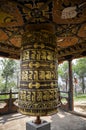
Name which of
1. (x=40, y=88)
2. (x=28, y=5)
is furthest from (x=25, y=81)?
(x=28, y=5)

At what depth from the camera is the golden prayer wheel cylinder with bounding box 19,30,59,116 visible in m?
2.26

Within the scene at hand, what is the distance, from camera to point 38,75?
7.63 feet

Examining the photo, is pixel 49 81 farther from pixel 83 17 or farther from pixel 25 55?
→ pixel 83 17

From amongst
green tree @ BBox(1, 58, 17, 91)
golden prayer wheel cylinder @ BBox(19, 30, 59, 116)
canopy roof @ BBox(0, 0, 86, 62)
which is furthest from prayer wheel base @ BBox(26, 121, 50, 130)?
green tree @ BBox(1, 58, 17, 91)

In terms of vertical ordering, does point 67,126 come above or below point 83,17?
below

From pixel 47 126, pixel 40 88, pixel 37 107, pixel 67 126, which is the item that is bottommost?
pixel 67 126

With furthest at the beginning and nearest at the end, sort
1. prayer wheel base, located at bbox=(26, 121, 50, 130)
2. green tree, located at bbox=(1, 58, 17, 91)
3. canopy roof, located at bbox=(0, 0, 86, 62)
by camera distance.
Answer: green tree, located at bbox=(1, 58, 17, 91) → prayer wheel base, located at bbox=(26, 121, 50, 130) → canopy roof, located at bbox=(0, 0, 86, 62)

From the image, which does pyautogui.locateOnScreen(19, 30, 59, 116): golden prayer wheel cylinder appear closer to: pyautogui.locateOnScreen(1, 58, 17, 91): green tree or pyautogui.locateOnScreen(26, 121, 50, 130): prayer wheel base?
pyautogui.locateOnScreen(26, 121, 50, 130): prayer wheel base

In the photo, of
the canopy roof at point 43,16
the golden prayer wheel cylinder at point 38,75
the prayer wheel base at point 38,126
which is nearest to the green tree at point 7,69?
the canopy roof at point 43,16

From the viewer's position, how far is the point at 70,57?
19.3 ft

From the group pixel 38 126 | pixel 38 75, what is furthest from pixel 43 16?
pixel 38 126

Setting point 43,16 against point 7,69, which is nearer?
point 43,16

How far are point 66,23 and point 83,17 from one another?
34 cm

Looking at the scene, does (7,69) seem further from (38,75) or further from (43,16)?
(43,16)
